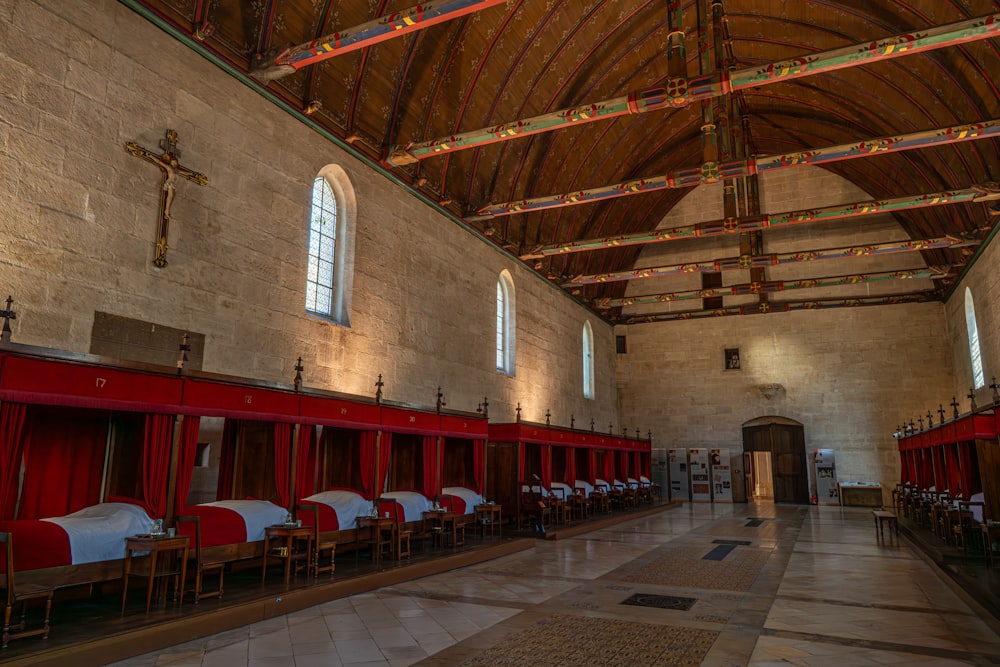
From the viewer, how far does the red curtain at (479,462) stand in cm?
1166

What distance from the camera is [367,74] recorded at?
11.0 metres

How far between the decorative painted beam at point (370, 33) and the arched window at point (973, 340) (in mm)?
15971

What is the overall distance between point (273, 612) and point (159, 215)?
15.7 feet

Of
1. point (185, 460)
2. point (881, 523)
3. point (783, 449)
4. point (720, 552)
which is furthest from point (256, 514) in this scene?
point (783, 449)

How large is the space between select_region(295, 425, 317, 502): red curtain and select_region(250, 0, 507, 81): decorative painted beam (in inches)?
194

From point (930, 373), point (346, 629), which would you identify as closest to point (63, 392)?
point (346, 629)

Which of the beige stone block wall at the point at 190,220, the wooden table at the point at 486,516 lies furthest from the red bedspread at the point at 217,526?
the wooden table at the point at 486,516

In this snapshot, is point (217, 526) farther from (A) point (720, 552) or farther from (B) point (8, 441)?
(A) point (720, 552)

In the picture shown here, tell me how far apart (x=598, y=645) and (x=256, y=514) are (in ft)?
12.1

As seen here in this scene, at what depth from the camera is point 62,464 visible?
6.05 meters

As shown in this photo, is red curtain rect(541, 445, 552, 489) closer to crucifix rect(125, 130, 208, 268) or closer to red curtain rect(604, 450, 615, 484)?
red curtain rect(604, 450, 615, 484)

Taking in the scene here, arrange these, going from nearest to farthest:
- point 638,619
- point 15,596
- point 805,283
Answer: point 15,596 < point 638,619 < point 805,283

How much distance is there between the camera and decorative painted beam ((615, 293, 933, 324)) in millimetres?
20986

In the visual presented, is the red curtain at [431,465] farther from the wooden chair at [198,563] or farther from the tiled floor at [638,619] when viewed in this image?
the wooden chair at [198,563]
